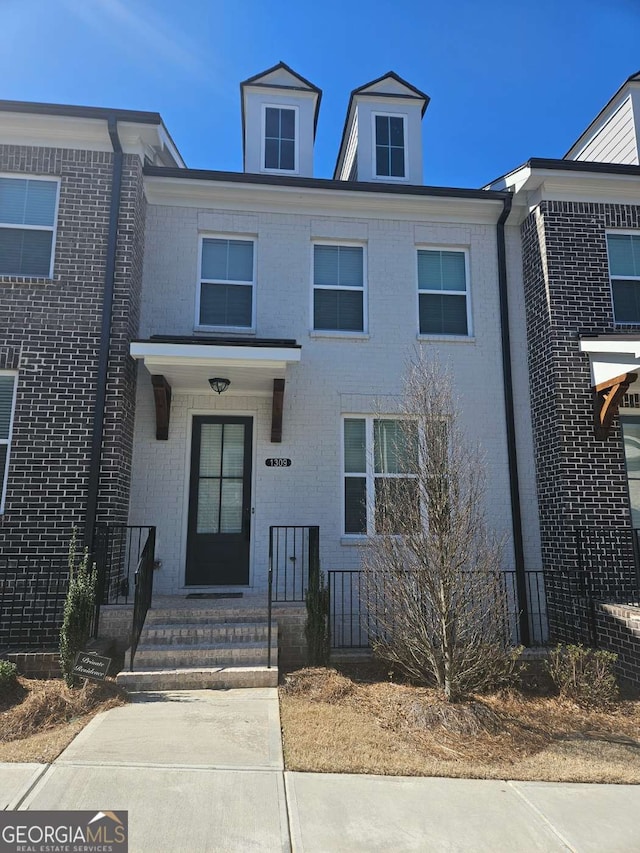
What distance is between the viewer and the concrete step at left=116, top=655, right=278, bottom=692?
218 inches

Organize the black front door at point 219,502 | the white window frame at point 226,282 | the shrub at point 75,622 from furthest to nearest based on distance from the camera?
the white window frame at point 226,282
the black front door at point 219,502
the shrub at point 75,622

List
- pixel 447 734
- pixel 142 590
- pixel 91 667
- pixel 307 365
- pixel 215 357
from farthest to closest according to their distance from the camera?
pixel 307 365, pixel 215 357, pixel 142 590, pixel 91 667, pixel 447 734

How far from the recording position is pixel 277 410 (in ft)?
25.6

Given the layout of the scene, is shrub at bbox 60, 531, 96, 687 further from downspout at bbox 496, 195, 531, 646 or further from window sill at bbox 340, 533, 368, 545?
downspout at bbox 496, 195, 531, 646

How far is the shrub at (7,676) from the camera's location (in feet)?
→ 16.7

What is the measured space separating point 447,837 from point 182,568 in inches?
204

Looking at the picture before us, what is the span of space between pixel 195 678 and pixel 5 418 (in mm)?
4072

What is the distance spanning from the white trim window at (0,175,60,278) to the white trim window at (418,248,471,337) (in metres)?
5.32

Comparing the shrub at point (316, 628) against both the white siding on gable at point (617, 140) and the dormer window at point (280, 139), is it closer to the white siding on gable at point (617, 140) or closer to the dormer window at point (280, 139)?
the dormer window at point (280, 139)

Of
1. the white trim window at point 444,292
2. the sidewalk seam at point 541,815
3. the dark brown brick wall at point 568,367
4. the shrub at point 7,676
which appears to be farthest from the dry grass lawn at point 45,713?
the white trim window at point 444,292

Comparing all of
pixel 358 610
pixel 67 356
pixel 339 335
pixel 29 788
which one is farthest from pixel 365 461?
pixel 29 788

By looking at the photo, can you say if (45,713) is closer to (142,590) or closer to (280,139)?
(142,590)

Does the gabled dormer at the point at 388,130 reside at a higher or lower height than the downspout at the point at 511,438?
higher

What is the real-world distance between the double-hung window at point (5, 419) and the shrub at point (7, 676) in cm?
237
